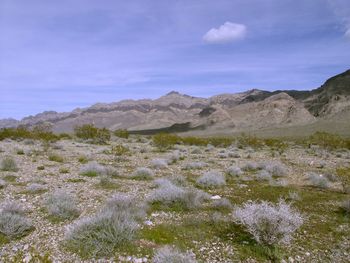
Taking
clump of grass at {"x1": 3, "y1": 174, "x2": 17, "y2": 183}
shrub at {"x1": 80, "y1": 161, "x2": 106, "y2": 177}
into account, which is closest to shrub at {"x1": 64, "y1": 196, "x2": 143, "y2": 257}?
clump of grass at {"x1": 3, "y1": 174, "x2": 17, "y2": 183}

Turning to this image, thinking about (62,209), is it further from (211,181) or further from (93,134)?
(93,134)

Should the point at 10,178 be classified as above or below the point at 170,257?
above

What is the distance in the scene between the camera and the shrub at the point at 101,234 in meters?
7.24


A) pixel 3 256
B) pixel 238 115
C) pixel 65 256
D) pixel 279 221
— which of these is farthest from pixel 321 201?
pixel 238 115

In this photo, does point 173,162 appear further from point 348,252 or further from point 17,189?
point 348,252

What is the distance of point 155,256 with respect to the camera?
6.80 meters

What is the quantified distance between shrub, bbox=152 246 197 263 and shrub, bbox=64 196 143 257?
104 centimetres

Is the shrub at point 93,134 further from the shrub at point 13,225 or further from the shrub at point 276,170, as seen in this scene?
the shrub at point 13,225

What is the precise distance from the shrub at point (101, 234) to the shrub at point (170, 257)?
1043mm

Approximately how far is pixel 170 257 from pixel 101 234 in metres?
1.80

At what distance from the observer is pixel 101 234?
7547 mm

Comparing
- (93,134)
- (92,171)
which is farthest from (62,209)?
(93,134)

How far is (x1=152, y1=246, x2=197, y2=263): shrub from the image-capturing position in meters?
6.52

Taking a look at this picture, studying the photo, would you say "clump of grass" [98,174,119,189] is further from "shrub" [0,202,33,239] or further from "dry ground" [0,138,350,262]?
"shrub" [0,202,33,239]
